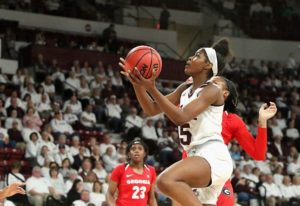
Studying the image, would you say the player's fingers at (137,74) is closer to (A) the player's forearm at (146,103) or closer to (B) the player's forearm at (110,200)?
(A) the player's forearm at (146,103)

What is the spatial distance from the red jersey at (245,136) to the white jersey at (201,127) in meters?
0.98

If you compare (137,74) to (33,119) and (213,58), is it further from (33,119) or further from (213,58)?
(33,119)

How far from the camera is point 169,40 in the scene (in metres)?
26.9

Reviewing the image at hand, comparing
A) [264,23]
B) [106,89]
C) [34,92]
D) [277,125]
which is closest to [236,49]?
[264,23]

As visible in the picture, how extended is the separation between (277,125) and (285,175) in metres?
3.24

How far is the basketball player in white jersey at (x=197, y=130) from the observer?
6.09 m

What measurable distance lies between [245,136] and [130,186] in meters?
1.94

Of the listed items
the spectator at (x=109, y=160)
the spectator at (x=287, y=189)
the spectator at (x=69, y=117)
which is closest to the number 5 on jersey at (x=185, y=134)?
the spectator at (x=109, y=160)

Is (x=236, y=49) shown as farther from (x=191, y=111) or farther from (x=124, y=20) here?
(x=191, y=111)

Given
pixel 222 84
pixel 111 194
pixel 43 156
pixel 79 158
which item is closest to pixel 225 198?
pixel 222 84

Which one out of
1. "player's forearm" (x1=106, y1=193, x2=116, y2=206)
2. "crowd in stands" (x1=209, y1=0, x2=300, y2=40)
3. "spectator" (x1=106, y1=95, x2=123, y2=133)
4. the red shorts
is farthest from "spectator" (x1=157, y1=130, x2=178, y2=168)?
"crowd in stands" (x1=209, y1=0, x2=300, y2=40)

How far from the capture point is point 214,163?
6.30m

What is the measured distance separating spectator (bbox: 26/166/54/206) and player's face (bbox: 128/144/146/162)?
4.71m

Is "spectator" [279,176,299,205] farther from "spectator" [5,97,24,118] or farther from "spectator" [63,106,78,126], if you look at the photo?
"spectator" [5,97,24,118]
